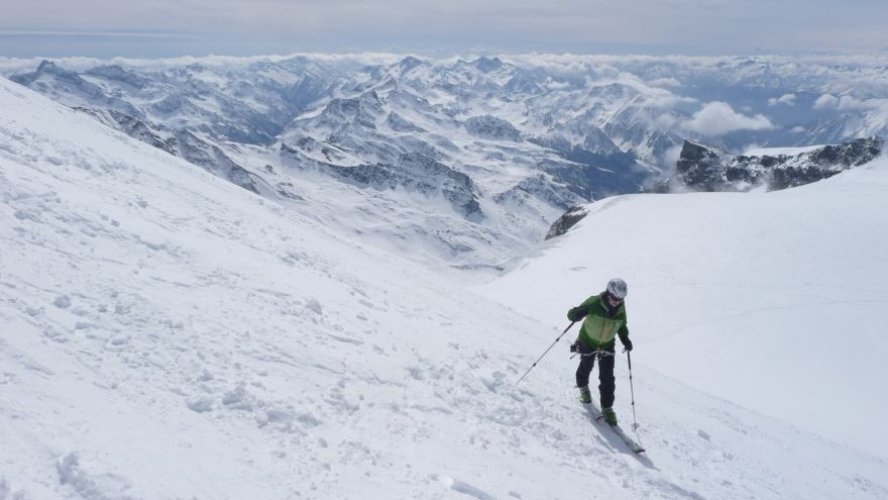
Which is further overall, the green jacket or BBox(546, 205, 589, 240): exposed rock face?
BBox(546, 205, 589, 240): exposed rock face

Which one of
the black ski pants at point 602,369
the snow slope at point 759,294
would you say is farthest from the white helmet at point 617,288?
the snow slope at point 759,294

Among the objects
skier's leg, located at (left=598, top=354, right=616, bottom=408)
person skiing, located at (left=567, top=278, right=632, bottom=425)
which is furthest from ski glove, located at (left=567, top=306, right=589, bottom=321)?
skier's leg, located at (left=598, top=354, right=616, bottom=408)

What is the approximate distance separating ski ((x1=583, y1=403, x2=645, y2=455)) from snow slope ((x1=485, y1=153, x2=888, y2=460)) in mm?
12295

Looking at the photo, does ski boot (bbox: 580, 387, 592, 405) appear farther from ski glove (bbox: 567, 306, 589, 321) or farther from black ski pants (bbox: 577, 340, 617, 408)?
ski glove (bbox: 567, 306, 589, 321)

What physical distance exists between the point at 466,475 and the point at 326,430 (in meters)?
2.25

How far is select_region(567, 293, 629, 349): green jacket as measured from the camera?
41.6ft

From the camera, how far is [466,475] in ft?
28.6

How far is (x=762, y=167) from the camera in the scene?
11212 centimetres

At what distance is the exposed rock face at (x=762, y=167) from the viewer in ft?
320

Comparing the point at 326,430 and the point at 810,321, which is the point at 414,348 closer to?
the point at 326,430

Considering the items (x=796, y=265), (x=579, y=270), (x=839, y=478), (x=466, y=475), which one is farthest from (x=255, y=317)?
(x=796, y=265)

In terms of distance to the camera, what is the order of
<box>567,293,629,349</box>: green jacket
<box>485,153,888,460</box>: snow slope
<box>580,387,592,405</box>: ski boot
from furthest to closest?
1. <box>485,153,888,460</box>: snow slope
2. <box>580,387,592,405</box>: ski boot
3. <box>567,293,629,349</box>: green jacket

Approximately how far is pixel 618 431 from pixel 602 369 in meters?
1.34

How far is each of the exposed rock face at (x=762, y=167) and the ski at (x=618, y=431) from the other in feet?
315
